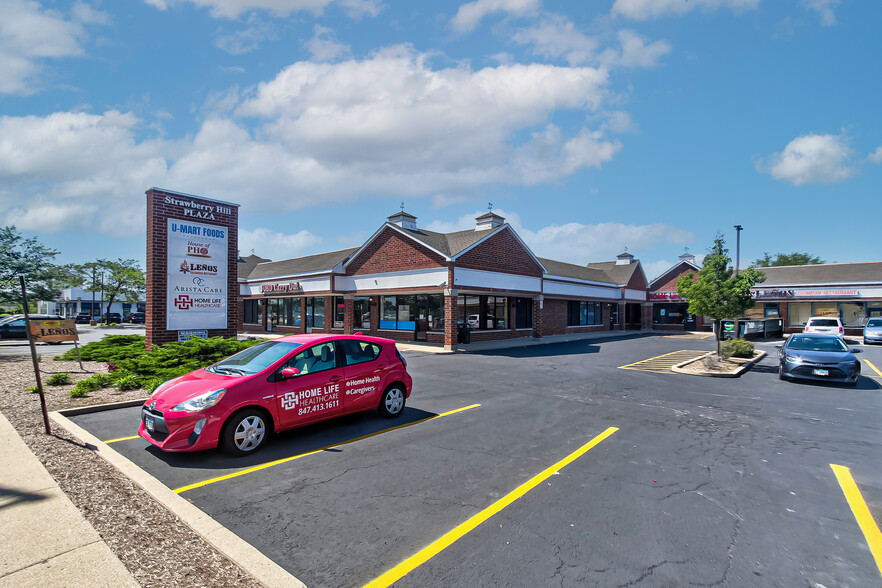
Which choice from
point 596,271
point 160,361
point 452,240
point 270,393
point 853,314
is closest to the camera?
point 270,393

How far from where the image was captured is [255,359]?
6719 millimetres

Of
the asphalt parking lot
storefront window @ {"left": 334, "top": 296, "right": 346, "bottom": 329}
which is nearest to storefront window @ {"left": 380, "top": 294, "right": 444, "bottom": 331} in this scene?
storefront window @ {"left": 334, "top": 296, "right": 346, "bottom": 329}

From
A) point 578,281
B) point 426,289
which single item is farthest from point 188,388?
point 578,281

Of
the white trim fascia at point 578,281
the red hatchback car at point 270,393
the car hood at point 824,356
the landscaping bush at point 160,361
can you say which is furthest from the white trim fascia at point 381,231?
the red hatchback car at point 270,393

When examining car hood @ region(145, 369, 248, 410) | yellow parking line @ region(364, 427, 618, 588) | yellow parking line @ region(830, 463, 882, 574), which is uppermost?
car hood @ region(145, 369, 248, 410)

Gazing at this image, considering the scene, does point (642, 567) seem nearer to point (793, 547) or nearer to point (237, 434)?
point (793, 547)

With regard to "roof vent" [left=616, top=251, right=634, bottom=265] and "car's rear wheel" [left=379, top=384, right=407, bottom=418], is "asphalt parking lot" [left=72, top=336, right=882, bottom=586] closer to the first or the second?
"car's rear wheel" [left=379, top=384, right=407, bottom=418]

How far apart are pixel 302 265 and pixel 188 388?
1153 inches

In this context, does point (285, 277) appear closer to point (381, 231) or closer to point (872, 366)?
point (381, 231)

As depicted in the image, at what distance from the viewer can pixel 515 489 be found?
16.2 ft

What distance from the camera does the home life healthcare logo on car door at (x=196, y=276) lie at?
13008 mm

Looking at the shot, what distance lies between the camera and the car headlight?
5605 mm

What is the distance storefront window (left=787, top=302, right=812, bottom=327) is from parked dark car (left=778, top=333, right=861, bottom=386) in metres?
30.1

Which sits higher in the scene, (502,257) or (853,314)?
(502,257)
